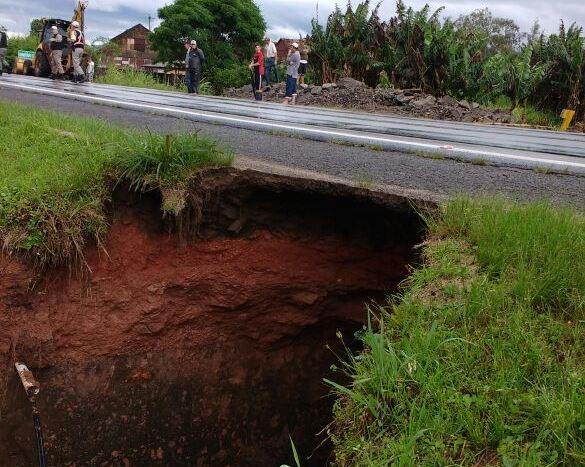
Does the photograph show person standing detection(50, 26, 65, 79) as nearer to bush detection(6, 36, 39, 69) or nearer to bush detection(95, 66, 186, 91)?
bush detection(95, 66, 186, 91)

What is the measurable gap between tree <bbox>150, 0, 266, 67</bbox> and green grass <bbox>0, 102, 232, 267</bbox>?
3118 cm

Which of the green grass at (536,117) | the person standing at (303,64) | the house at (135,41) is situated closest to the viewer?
the green grass at (536,117)

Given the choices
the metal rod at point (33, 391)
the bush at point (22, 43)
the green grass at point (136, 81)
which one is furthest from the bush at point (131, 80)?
the metal rod at point (33, 391)

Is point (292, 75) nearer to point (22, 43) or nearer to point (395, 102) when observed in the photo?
point (395, 102)

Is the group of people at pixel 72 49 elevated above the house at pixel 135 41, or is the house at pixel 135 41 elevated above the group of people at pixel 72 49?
the house at pixel 135 41

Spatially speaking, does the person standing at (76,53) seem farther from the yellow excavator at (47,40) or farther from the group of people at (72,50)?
the yellow excavator at (47,40)

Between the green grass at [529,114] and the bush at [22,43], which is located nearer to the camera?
the green grass at [529,114]

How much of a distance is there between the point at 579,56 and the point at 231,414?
15240 millimetres

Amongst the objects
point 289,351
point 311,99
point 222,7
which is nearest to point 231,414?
point 289,351

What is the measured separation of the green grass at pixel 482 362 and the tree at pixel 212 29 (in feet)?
109

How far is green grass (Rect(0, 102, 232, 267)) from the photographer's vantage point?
3.93 metres

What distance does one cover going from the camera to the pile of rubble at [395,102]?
15.2 meters

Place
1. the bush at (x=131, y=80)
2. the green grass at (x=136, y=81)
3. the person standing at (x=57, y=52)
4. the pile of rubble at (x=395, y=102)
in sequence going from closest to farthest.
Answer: the pile of rubble at (x=395, y=102) < the person standing at (x=57, y=52) < the green grass at (x=136, y=81) < the bush at (x=131, y=80)

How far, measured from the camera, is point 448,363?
2.29m
